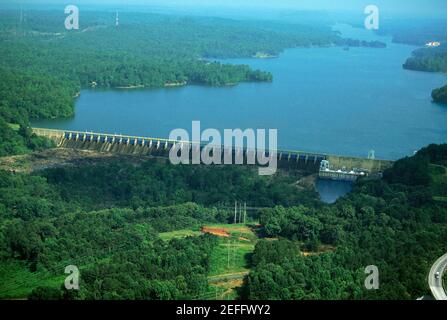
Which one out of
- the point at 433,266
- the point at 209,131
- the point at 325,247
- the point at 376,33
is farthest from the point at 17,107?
the point at 376,33

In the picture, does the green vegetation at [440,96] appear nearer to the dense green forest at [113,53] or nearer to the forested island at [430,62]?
the dense green forest at [113,53]

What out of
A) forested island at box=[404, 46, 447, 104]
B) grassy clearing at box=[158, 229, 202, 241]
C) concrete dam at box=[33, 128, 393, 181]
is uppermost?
forested island at box=[404, 46, 447, 104]

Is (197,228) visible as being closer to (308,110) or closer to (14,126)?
(14,126)

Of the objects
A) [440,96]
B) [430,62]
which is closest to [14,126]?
[440,96]

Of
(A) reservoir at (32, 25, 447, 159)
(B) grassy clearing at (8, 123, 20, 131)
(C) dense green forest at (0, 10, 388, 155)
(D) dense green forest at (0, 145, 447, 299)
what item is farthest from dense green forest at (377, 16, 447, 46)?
(D) dense green forest at (0, 145, 447, 299)

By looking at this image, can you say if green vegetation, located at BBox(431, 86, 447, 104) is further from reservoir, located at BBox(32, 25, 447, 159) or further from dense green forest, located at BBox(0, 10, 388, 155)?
dense green forest, located at BBox(0, 10, 388, 155)
